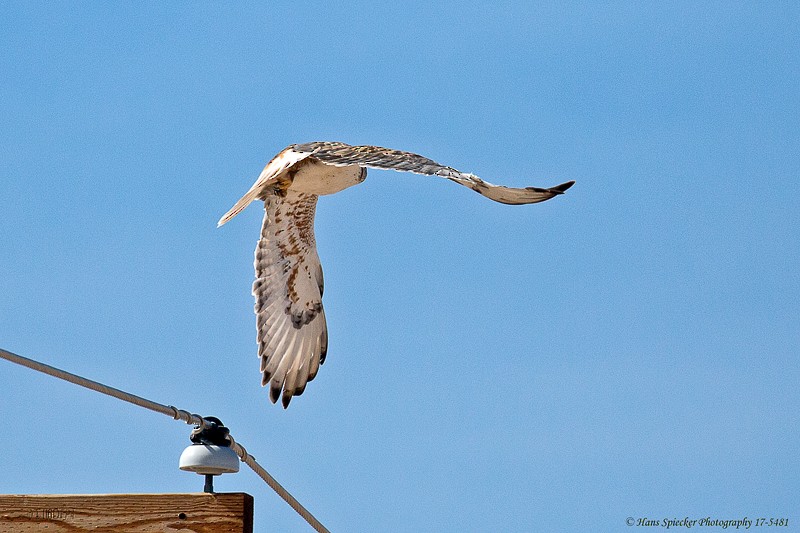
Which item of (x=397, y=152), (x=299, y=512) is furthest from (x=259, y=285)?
(x=299, y=512)

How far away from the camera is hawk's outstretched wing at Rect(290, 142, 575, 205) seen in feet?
22.2

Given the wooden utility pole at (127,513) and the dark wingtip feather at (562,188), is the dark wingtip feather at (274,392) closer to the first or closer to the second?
the dark wingtip feather at (562,188)

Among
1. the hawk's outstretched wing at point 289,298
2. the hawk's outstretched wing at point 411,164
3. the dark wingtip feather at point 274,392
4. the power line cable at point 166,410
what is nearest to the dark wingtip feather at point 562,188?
the hawk's outstretched wing at point 411,164

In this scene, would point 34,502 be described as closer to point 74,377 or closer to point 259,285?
point 74,377

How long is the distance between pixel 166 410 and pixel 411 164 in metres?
3.42

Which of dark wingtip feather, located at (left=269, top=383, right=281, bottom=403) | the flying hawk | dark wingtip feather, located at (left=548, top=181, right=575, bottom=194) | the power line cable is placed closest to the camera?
the power line cable

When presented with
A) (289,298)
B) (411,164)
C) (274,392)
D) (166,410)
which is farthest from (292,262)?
(166,410)

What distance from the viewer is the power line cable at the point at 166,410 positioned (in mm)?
4238

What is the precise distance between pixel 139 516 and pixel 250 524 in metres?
0.41

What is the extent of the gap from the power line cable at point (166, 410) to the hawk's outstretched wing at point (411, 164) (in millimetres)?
2250

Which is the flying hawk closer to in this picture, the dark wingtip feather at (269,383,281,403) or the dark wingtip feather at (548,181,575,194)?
the dark wingtip feather at (269,383,281,403)

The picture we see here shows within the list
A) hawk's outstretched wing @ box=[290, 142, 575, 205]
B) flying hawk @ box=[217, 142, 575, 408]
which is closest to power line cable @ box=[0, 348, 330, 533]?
hawk's outstretched wing @ box=[290, 142, 575, 205]

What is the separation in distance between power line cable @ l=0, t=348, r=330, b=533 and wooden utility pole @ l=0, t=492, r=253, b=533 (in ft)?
0.92

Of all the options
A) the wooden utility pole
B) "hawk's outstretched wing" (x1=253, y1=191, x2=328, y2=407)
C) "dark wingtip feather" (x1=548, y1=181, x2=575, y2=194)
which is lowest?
the wooden utility pole
